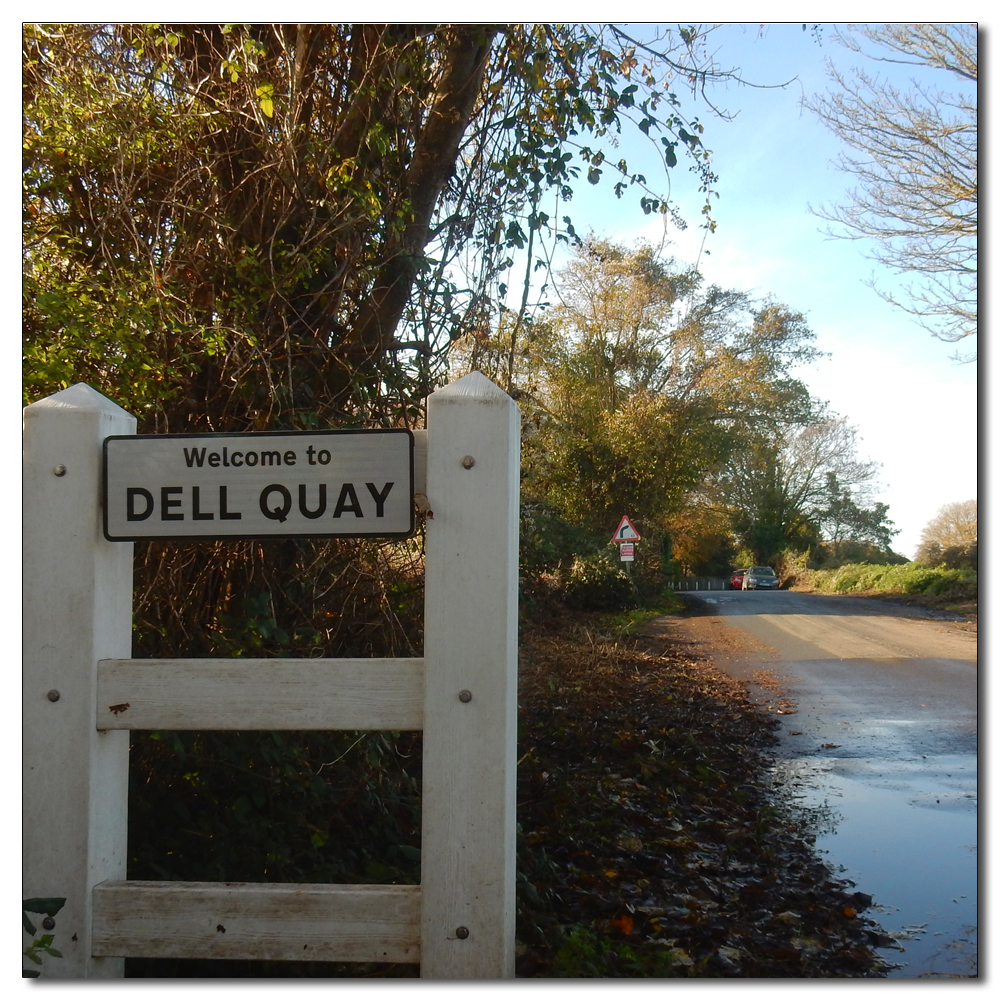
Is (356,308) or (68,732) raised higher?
(356,308)

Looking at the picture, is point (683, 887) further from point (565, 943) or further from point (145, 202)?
point (145, 202)

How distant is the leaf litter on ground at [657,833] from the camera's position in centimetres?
222

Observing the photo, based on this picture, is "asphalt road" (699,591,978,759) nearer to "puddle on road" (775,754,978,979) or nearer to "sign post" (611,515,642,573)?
"puddle on road" (775,754,978,979)

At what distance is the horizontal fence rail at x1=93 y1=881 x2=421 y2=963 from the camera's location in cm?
148

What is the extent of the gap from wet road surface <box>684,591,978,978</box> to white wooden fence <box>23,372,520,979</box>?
5.12 feet

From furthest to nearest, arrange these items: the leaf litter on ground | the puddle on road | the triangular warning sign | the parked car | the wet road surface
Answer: the triangular warning sign, the parked car, the wet road surface, the puddle on road, the leaf litter on ground

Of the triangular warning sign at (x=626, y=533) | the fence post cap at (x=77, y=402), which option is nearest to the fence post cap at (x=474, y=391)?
the fence post cap at (x=77, y=402)

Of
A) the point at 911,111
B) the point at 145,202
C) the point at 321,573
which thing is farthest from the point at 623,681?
the point at 145,202

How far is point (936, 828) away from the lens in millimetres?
2949

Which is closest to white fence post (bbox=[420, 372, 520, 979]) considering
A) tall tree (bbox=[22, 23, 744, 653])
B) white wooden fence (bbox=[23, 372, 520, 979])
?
white wooden fence (bbox=[23, 372, 520, 979])

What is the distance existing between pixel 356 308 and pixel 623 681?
2523 millimetres

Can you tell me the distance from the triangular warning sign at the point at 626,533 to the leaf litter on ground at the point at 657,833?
493 millimetres

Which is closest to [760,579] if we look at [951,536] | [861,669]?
[951,536]

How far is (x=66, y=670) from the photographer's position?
5.14 feet
